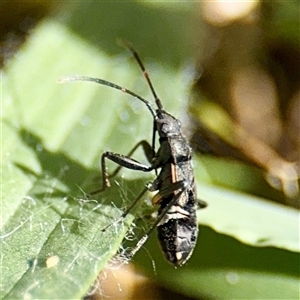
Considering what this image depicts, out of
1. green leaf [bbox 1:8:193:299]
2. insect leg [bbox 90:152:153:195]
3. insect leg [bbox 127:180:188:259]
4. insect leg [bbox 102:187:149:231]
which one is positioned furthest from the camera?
insect leg [bbox 90:152:153:195]

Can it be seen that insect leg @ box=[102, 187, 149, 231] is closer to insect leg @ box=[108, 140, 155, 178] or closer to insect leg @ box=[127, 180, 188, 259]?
insect leg @ box=[127, 180, 188, 259]

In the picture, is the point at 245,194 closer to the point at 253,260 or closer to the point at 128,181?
the point at 253,260

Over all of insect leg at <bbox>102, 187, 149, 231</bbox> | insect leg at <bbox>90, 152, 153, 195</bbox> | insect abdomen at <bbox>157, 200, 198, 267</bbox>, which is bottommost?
insect abdomen at <bbox>157, 200, 198, 267</bbox>

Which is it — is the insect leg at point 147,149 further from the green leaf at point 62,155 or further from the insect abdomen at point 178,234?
the insect abdomen at point 178,234

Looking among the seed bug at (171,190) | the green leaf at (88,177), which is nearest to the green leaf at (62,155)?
the green leaf at (88,177)

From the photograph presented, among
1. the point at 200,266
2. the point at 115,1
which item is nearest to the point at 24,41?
the point at 115,1

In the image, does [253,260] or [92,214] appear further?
[253,260]

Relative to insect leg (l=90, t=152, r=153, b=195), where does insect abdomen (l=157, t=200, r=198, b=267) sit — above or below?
below

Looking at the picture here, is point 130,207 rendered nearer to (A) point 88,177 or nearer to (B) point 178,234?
(B) point 178,234

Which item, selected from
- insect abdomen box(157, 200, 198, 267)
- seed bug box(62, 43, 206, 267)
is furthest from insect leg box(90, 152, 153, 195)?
insect abdomen box(157, 200, 198, 267)
